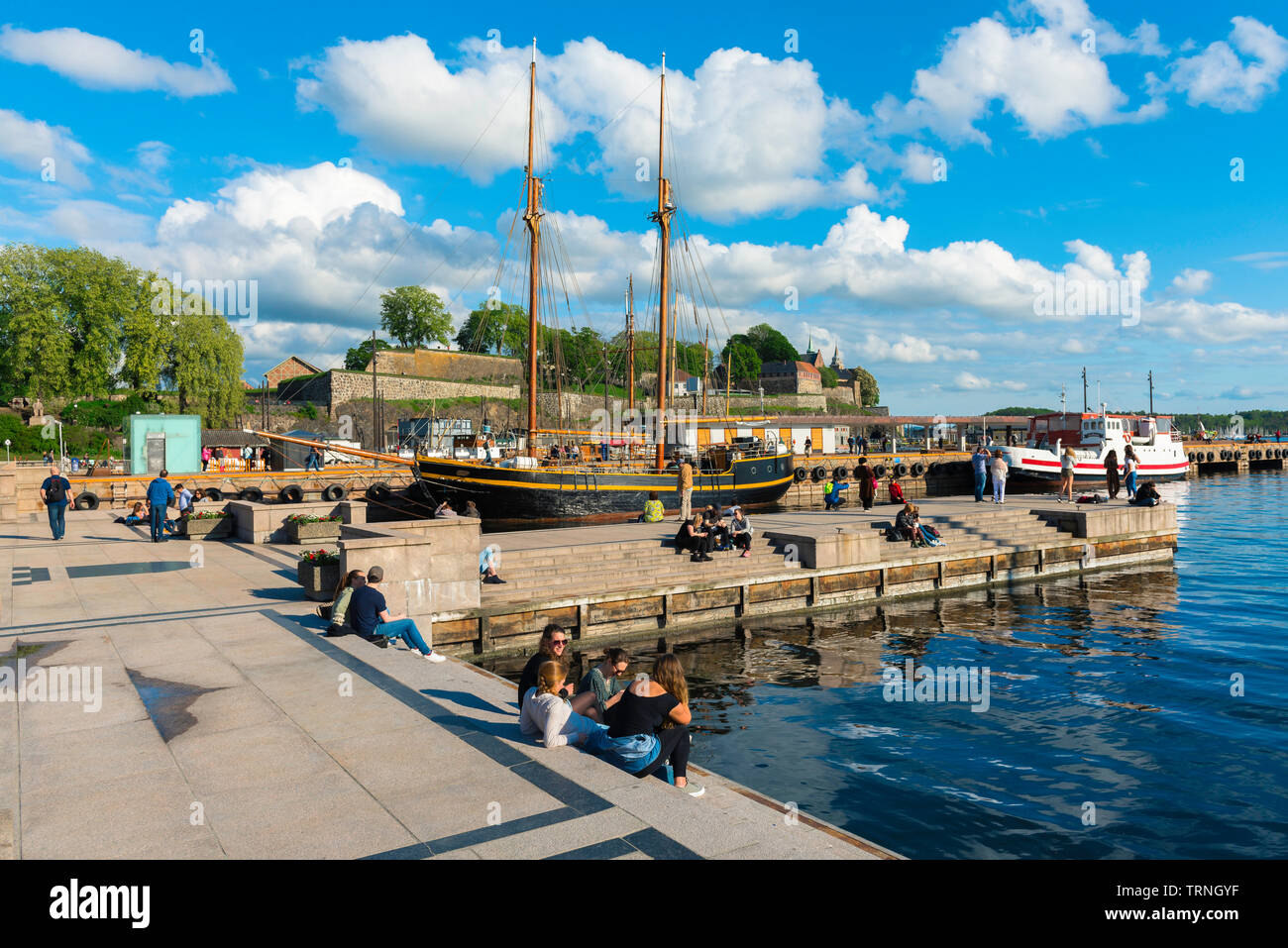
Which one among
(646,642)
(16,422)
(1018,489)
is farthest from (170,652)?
(16,422)

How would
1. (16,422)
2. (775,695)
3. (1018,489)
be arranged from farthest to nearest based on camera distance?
(16,422)
(1018,489)
(775,695)

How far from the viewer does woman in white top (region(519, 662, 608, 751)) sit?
270 inches

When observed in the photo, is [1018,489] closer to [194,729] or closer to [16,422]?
[194,729]

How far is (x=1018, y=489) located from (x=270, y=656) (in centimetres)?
4726

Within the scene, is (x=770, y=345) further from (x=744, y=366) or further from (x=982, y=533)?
(x=982, y=533)

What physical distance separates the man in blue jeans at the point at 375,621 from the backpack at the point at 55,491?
13995 mm

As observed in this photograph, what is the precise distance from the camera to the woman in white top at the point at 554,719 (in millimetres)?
6848

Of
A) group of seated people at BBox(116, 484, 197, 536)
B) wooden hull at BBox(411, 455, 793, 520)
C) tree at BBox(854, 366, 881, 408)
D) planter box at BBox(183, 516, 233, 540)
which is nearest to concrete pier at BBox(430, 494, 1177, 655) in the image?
planter box at BBox(183, 516, 233, 540)

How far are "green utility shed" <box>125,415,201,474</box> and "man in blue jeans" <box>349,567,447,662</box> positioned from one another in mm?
26745

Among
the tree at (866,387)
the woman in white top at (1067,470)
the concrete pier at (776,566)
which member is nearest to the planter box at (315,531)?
the concrete pier at (776,566)

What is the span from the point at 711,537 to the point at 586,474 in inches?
614

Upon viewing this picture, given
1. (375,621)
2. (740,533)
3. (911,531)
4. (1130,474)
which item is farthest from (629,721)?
(1130,474)

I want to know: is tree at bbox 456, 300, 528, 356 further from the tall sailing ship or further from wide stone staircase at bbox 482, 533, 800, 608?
wide stone staircase at bbox 482, 533, 800, 608
